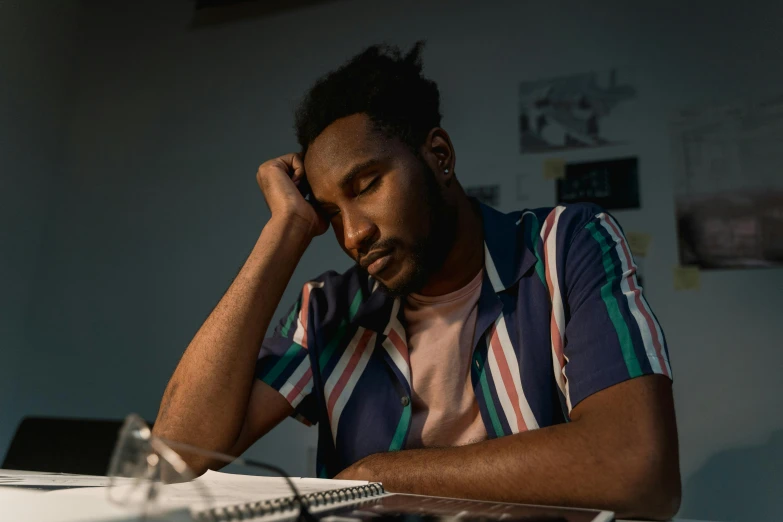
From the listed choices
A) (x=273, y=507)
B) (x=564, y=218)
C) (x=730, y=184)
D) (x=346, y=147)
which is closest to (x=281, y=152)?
(x=346, y=147)

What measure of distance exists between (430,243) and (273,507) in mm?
644

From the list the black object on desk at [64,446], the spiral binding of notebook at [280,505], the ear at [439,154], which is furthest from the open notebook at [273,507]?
the black object on desk at [64,446]

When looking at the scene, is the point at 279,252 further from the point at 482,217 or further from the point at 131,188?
the point at 131,188

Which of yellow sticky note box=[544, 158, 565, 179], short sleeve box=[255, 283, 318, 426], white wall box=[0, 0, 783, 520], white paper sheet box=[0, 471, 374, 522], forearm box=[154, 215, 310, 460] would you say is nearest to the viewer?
white paper sheet box=[0, 471, 374, 522]

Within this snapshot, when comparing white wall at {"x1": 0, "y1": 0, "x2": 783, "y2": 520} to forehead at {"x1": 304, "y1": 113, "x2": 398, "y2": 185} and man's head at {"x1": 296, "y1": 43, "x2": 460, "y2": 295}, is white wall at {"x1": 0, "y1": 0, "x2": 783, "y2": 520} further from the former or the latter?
forehead at {"x1": 304, "y1": 113, "x2": 398, "y2": 185}

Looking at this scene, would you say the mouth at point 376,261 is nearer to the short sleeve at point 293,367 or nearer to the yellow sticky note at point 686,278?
the short sleeve at point 293,367

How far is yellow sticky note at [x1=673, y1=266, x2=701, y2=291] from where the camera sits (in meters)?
1.50

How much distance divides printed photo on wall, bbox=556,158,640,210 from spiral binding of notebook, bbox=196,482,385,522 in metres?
1.26

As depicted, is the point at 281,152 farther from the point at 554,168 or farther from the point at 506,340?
the point at 506,340

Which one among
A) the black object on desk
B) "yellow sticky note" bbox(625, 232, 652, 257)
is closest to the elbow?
"yellow sticky note" bbox(625, 232, 652, 257)

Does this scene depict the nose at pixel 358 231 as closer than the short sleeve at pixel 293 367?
Yes

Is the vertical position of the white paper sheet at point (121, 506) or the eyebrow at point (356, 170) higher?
the eyebrow at point (356, 170)

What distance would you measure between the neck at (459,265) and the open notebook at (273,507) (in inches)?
21.4

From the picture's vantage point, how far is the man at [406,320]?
80 centimetres
